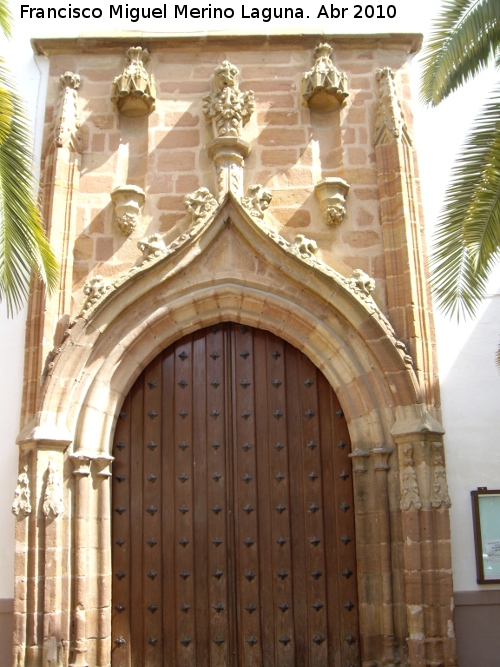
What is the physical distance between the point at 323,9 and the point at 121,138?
228 centimetres

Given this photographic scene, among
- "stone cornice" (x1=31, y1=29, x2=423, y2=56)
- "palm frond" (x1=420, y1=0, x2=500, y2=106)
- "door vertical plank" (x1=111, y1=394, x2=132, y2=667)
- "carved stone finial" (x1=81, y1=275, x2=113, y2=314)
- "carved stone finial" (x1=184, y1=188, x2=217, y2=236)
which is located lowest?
"door vertical plank" (x1=111, y1=394, x2=132, y2=667)

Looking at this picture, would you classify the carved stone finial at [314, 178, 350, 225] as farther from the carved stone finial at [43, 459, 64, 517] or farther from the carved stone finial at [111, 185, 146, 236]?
the carved stone finial at [43, 459, 64, 517]

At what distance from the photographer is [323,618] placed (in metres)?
6.76

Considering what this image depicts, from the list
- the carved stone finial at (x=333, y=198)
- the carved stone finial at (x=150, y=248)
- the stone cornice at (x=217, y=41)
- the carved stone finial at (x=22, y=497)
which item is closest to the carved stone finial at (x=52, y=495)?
the carved stone finial at (x=22, y=497)

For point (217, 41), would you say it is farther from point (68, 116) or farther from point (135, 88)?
point (68, 116)

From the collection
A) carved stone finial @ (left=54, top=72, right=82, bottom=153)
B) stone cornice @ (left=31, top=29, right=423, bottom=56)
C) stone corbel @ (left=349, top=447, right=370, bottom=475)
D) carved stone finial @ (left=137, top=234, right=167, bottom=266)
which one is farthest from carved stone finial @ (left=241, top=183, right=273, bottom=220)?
stone corbel @ (left=349, top=447, right=370, bottom=475)

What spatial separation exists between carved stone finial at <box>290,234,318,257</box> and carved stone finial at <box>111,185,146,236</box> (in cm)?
138

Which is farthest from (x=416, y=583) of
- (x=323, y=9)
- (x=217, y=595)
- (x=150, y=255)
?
(x=323, y=9)

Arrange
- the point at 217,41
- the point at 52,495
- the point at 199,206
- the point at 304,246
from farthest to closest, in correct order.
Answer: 1. the point at 217,41
2. the point at 199,206
3. the point at 304,246
4. the point at 52,495

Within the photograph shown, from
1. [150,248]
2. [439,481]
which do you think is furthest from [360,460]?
[150,248]

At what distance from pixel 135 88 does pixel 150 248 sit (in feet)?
4.86

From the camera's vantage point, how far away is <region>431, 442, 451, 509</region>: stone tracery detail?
6491 mm

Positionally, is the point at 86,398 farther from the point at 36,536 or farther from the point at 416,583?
the point at 416,583

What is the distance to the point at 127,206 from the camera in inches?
285
